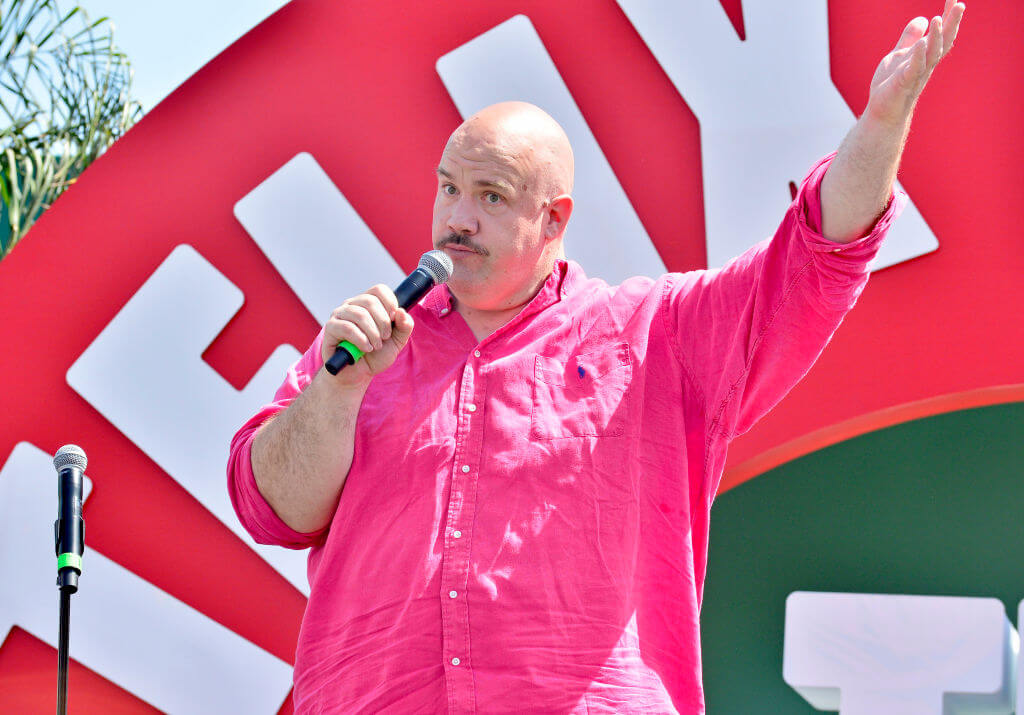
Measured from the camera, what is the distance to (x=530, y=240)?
2010 millimetres

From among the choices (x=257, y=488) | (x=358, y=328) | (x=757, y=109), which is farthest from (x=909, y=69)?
(x=757, y=109)

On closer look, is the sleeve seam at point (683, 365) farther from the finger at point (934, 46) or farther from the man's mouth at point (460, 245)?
the finger at point (934, 46)

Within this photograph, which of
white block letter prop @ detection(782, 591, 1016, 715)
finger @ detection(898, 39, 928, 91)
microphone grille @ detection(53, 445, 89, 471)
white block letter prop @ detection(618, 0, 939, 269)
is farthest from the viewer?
white block letter prop @ detection(618, 0, 939, 269)

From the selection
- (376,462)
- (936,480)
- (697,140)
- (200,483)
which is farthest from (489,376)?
(936,480)

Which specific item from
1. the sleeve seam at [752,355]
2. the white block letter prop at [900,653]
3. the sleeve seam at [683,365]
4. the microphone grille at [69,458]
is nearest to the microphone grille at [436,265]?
the sleeve seam at [683,365]

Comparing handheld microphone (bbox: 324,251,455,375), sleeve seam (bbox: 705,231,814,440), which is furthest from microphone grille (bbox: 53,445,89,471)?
sleeve seam (bbox: 705,231,814,440)

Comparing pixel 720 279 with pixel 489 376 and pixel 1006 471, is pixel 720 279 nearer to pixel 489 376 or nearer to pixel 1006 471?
pixel 489 376

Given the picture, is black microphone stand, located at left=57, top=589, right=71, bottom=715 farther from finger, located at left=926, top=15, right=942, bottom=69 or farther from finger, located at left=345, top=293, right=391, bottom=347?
finger, located at left=926, top=15, right=942, bottom=69

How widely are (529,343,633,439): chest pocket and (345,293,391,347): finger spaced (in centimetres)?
29

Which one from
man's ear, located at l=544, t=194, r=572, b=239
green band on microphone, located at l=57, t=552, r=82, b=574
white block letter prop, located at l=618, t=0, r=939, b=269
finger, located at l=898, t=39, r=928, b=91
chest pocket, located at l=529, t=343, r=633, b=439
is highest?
white block letter prop, located at l=618, t=0, r=939, b=269

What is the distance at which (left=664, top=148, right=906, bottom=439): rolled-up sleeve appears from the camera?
1.67 meters

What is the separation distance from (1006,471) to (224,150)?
7.88 feet

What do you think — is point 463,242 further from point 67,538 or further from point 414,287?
point 67,538

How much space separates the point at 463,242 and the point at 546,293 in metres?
0.17
